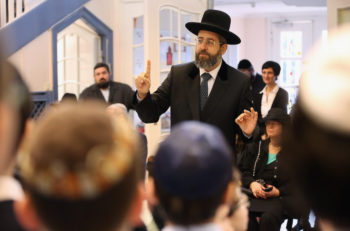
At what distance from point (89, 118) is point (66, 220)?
19 cm

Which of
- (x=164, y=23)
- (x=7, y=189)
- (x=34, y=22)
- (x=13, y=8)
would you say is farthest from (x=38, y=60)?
(x=7, y=189)

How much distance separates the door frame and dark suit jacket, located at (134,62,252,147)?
2664 mm

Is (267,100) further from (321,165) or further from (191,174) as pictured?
(321,165)

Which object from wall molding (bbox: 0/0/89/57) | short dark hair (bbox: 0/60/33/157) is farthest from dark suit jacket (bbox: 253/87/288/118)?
short dark hair (bbox: 0/60/33/157)

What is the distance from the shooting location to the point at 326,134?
0.92 metres

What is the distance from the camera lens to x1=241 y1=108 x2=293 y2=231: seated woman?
391 centimetres

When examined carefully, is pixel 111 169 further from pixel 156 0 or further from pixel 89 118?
pixel 156 0


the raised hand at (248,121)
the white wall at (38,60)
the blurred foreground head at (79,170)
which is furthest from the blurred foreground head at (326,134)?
the white wall at (38,60)

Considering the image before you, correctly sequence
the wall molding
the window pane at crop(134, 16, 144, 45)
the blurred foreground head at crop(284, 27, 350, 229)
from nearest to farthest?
the blurred foreground head at crop(284, 27, 350, 229) → the wall molding → the window pane at crop(134, 16, 144, 45)

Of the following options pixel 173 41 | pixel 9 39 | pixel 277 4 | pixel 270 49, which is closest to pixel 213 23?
pixel 9 39

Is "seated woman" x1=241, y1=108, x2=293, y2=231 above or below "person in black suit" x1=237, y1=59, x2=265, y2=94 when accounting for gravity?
below

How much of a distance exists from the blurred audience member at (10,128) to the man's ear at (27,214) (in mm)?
41

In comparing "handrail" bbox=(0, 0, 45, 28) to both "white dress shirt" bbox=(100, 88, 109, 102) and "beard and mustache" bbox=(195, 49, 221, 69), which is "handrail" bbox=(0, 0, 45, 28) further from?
"beard and mustache" bbox=(195, 49, 221, 69)

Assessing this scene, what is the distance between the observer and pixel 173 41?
648 cm
